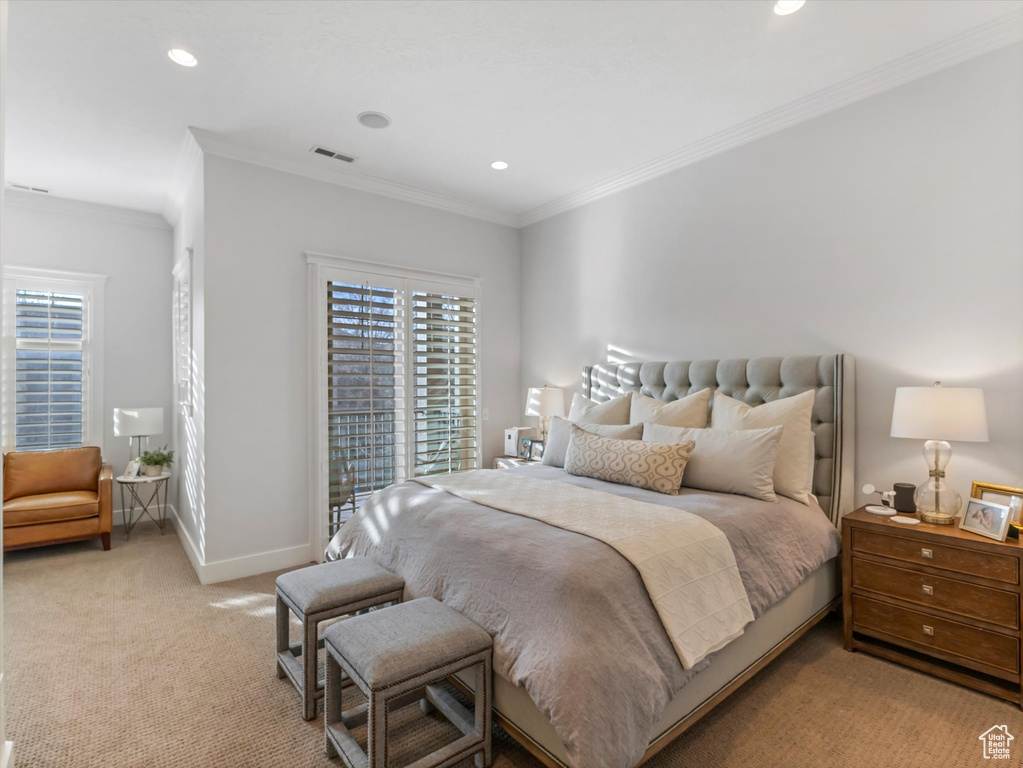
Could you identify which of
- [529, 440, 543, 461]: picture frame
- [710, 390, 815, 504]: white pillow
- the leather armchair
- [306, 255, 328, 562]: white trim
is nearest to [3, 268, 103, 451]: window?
the leather armchair

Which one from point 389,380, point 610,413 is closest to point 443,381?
point 389,380

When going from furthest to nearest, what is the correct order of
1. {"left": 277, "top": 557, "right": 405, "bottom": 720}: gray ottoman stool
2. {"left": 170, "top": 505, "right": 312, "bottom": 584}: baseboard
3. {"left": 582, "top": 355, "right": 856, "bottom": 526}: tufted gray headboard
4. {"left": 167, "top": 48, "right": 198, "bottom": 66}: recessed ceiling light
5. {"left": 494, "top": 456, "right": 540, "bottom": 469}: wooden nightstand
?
1. {"left": 494, "top": 456, "right": 540, "bottom": 469}: wooden nightstand
2. {"left": 170, "top": 505, "right": 312, "bottom": 584}: baseboard
3. {"left": 582, "top": 355, "right": 856, "bottom": 526}: tufted gray headboard
4. {"left": 167, "top": 48, "right": 198, "bottom": 66}: recessed ceiling light
5. {"left": 277, "top": 557, "right": 405, "bottom": 720}: gray ottoman stool

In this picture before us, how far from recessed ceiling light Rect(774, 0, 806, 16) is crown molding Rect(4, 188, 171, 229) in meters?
5.24

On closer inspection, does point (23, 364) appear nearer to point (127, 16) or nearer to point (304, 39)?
point (127, 16)

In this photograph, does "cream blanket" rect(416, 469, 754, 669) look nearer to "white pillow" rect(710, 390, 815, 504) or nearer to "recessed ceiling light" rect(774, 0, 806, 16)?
"white pillow" rect(710, 390, 815, 504)

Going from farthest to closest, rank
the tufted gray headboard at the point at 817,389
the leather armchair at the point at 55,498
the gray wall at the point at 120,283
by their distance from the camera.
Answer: the gray wall at the point at 120,283 < the leather armchair at the point at 55,498 < the tufted gray headboard at the point at 817,389

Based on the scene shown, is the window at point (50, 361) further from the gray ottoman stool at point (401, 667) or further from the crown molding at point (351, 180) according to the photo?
the gray ottoman stool at point (401, 667)

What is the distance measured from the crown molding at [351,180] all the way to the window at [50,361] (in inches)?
89.9

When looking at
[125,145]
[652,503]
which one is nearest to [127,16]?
[125,145]

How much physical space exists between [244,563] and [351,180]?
287 centimetres

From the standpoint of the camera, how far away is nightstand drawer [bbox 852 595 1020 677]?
217 cm

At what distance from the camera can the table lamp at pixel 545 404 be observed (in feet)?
14.7

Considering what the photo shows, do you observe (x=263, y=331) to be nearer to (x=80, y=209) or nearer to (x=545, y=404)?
(x=545, y=404)

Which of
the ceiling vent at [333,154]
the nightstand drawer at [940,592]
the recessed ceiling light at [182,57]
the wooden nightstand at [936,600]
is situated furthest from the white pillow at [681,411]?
the recessed ceiling light at [182,57]
